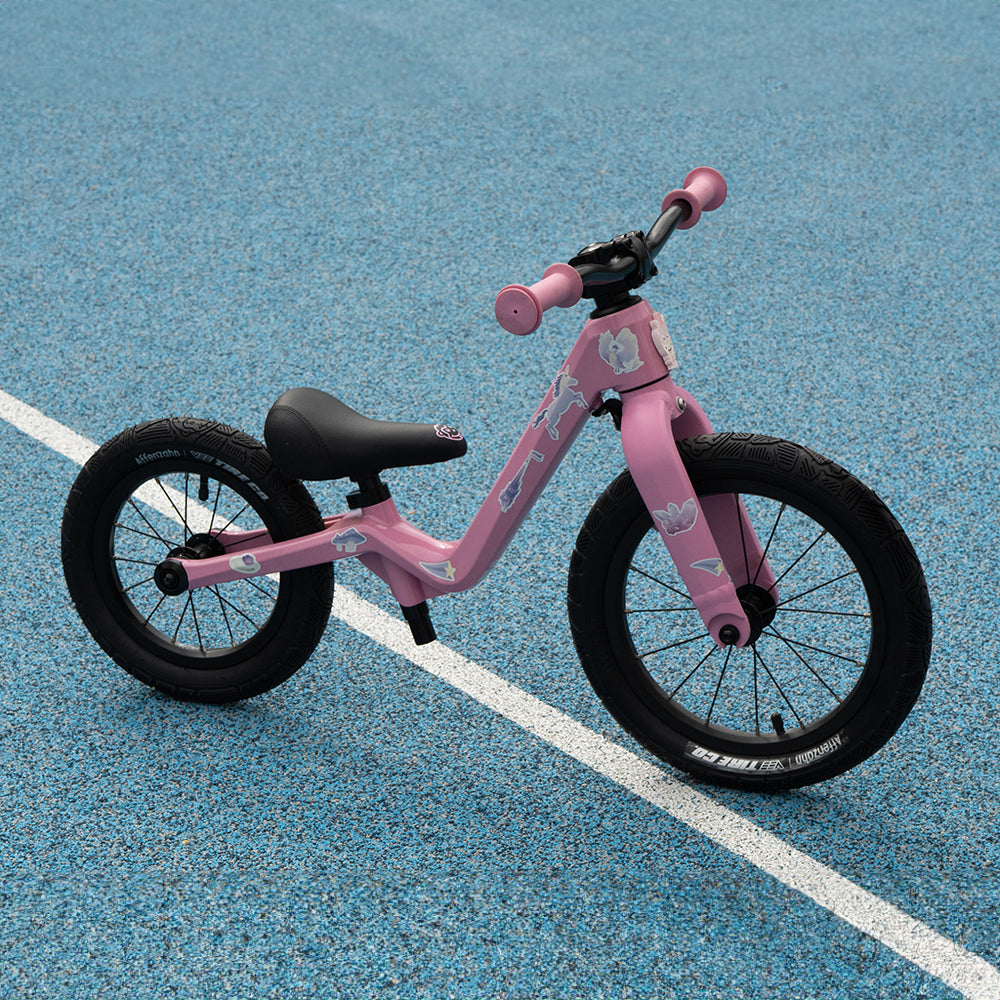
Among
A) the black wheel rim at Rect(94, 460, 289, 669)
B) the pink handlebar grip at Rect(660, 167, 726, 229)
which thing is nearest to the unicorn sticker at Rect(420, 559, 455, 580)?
the black wheel rim at Rect(94, 460, 289, 669)

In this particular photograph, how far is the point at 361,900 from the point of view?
2.96 meters

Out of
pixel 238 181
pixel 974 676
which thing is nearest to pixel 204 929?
pixel 974 676

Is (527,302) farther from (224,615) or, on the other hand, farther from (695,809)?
(224,615)

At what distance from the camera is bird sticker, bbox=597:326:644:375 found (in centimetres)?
282

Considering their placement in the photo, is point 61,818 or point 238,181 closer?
point 61,818

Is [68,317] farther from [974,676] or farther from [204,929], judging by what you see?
[974,676]

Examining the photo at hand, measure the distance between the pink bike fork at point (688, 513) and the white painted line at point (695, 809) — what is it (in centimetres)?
48

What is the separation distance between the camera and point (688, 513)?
2885mm

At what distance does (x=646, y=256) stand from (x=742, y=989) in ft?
5.21

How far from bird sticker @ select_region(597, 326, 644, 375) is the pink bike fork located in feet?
0.24

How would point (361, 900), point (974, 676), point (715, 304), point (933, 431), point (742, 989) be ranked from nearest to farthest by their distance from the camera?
1. point (742, 989)
2. point (361, 900)
3. point (974, 676)
4. point (933, 431)
5. point (715, 304)

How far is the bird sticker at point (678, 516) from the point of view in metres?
2.88

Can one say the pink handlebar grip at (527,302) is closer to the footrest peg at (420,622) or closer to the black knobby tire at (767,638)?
the black knobby tire at (767,638)

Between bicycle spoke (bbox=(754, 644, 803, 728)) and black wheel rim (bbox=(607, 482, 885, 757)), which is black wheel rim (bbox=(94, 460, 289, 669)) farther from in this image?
bicycle spoke (bbox=(754, 644, 803, 728))
